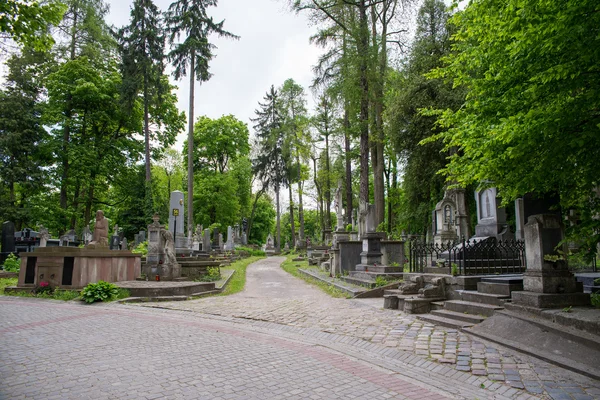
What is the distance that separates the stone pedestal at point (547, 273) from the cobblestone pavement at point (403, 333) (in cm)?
118

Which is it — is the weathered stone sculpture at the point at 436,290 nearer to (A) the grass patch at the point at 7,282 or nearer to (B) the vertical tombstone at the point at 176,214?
(A) the grass patch at the point at 7,282

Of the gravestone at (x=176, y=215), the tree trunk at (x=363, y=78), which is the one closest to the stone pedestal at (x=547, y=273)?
the tree trunk at (x=363, y=78)

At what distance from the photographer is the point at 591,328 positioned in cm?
495

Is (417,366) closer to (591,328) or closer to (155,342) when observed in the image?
(591,328)

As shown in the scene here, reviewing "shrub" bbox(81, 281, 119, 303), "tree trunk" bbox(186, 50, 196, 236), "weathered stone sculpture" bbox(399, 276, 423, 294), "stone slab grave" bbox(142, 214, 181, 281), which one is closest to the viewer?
"weathered stone sculpture" bbox(399, 276, 423, 294)

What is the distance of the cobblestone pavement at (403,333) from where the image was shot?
4.28m

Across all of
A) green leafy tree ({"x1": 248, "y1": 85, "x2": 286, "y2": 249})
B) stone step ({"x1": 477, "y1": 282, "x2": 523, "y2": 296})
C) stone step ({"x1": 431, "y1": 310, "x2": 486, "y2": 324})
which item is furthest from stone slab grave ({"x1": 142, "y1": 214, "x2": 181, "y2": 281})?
green leafy tree ({"x1": 248, "y1": 85, "x2": 286, "y2": 249})

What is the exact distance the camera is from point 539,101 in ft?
17.2

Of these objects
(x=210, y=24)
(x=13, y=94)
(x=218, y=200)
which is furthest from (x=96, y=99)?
(x=218, y=200)

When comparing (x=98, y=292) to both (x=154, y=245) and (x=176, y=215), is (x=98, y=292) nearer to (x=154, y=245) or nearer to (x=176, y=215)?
(x=154, y=245)

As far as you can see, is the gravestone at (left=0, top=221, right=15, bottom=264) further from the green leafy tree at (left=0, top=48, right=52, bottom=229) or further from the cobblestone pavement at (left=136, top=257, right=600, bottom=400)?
the cobblestone pavement at (left=136, top=257, right=600, bottom=400)

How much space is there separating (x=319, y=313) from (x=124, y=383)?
5.23 meters

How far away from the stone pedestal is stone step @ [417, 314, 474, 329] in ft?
3.15

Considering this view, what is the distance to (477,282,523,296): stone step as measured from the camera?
7.11 meters
